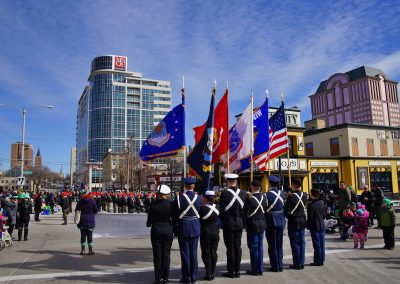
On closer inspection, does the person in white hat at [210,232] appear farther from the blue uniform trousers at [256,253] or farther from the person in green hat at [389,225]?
the person in green hat at [389,225]

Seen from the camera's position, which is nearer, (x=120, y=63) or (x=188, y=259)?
(x=188, y=259)

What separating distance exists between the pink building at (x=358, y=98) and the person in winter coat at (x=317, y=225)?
5694 inches

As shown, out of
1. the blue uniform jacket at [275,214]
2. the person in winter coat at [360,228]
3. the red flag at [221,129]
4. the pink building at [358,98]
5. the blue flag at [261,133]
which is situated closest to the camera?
the blue uniform jacket at [275,214]

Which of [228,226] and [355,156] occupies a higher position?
[355,156]

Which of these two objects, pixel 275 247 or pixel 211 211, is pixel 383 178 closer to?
pixel 275 247

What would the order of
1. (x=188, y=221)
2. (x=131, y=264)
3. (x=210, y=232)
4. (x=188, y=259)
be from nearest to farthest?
(x=188, y=259)
(x=188, y=221)
(x=210, y=232)
(x=131, y=264)

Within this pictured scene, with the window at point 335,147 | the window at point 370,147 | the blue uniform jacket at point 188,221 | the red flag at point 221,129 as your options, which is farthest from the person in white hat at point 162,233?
the window at point 370,147

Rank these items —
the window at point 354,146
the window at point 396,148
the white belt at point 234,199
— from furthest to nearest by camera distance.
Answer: the window at point 396,148 → the window at point 354,146 → the white belt at point 234,199

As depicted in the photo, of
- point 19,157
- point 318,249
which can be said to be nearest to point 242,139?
point 318,249

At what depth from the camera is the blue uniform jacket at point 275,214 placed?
7.32m

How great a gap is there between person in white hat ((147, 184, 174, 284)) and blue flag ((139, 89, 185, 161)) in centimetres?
386

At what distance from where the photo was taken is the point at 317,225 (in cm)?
770

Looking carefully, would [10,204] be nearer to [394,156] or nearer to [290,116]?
[290,116]

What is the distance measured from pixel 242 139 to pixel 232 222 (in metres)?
5.57
